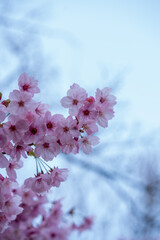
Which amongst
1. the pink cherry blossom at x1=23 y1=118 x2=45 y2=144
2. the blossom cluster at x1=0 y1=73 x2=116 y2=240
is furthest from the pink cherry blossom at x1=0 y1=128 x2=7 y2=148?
the pink cherry blossom at x1=23 y1=118 x2=45 y2=144

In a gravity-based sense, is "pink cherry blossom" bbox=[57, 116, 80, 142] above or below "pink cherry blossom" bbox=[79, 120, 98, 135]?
below

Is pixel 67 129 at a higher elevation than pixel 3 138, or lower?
higher

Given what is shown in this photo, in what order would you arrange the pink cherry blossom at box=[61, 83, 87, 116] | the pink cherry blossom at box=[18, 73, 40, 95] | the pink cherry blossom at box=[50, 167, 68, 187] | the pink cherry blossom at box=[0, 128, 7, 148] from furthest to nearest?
the pink cherry blossom at box=[50, 167, 68, 187]
the pink cherry blossom at box=[18, 73, 40, 95]
the pink cherry blossom at box=[61, 83, 87, 116]
the pink cherry blossom at box=[0, 128, 7, 148]

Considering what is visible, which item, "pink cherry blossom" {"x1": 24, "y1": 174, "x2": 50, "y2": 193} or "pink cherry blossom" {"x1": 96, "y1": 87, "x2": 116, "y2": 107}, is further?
"pink cherry blossom" {"x1": 24, "y1": 174, "x2": 50, "y2": 193}

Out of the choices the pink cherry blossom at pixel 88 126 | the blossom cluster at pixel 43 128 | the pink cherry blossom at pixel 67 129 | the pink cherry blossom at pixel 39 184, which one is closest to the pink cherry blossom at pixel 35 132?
the blossom cluster at pixel 43 128

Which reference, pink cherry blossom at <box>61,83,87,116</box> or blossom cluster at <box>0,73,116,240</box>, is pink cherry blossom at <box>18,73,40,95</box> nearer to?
blossom cluster at <box>0,73,116,240</box>

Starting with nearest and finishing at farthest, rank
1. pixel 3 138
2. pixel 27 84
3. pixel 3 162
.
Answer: pixel 3 138 < pixel 3 162 < pixel 27 84

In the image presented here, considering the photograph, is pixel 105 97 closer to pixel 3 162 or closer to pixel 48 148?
pixel 48 148

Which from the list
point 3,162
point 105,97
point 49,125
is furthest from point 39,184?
point 105,97

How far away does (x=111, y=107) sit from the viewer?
5.60ft

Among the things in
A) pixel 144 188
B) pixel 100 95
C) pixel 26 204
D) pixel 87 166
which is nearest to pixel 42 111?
pixel 100 95

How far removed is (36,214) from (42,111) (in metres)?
3.10

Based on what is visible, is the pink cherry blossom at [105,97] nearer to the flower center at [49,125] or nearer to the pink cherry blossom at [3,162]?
the flower center at [49,125]

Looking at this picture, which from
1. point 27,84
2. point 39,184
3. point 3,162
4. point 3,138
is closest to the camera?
point 3,138
